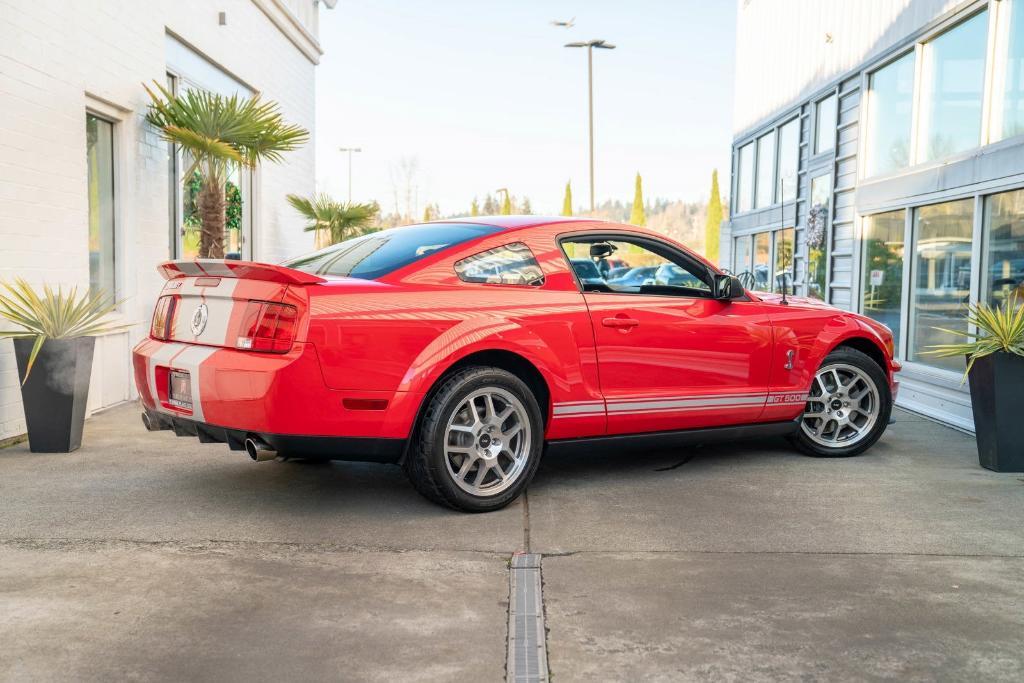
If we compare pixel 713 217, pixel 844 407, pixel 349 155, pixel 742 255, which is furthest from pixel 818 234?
pixel 713 217

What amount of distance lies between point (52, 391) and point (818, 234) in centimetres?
975

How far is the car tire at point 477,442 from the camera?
462cm

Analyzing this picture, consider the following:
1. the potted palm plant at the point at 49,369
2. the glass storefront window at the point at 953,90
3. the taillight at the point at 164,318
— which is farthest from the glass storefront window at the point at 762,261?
the taillight at the point at 164,318

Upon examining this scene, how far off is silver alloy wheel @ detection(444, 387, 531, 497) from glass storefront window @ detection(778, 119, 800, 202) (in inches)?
388

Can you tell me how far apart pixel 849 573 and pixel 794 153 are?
11.5 meters

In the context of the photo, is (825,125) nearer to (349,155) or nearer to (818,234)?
(818,234)

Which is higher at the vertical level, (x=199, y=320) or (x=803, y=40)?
(x=803, y=40)

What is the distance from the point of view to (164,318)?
504cm

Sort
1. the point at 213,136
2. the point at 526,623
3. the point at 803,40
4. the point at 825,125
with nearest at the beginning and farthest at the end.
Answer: the point at 526,623
the point at 213,136
the point at 825,125
the point at 803,40

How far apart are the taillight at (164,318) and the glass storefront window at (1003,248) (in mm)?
6013

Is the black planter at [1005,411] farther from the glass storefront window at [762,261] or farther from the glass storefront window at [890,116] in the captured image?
the glass storefront window at [762,261]

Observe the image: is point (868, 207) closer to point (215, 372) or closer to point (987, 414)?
point (987, 414)

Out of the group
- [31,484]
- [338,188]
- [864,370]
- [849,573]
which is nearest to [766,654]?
[849,573]

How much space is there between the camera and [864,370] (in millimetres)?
6328
